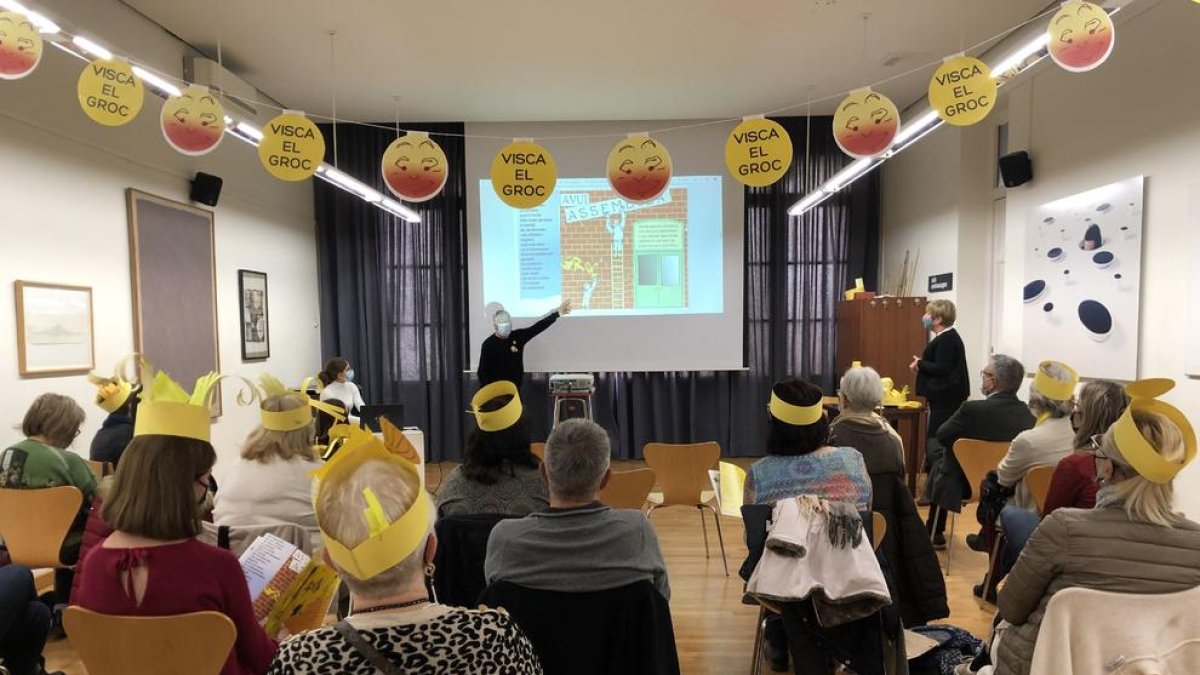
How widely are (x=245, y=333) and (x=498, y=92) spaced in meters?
3.16

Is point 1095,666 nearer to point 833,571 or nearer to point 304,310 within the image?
point 833,571

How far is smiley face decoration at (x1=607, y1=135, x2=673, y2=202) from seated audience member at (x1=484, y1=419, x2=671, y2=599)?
9.07ft

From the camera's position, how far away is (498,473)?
2.16 m

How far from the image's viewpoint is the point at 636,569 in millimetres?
1477

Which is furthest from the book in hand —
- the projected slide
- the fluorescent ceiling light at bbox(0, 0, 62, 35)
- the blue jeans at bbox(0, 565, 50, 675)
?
the projected slide

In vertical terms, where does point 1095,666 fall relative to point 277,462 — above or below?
below

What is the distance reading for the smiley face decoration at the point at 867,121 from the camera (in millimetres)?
3574

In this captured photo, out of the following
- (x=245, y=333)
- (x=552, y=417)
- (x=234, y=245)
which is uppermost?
(x=234, y=245)

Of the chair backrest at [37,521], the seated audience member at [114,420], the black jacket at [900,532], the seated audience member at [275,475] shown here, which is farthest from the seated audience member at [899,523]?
the seated audience member at [114,420]

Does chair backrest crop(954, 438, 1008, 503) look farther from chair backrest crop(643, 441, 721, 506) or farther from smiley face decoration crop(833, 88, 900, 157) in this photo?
smiley face decoration crop(833, 88, 900, 157)

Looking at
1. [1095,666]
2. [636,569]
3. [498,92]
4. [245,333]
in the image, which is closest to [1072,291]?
[1095,666]

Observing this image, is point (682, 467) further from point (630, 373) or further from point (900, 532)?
point (630, 373)

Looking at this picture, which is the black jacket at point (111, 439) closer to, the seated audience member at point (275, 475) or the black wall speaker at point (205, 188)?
the seated audience member at point (275, 475)

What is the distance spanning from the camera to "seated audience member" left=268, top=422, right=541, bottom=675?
38.5 inches
